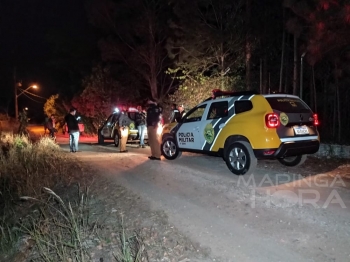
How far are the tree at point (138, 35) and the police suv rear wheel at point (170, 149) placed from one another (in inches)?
550

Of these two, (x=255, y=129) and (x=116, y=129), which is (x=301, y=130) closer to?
(x=255, y=129)

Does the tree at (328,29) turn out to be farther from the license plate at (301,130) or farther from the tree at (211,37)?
the tree at (211,37)

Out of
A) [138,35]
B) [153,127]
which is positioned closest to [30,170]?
[153,127]

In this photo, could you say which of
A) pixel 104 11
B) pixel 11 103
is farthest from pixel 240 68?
pixel 11 103

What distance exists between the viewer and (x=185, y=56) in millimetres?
18328

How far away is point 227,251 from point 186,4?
1456 centimetres

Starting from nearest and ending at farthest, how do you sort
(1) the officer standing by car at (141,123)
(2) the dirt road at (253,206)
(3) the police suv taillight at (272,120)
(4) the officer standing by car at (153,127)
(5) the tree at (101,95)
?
(2) the dirt road at (253,206) → (3) the police suv taillight at (272,120) → (4) the officer standing by car at (153,127) → (1) the officer standing by car at (141,123) → (5) the tree at (101,95)

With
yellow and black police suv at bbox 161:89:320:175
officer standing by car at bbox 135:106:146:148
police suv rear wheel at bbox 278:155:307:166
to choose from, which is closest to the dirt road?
police suv rear wheel at bbox 278:155:307:166

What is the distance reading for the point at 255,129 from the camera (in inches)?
326

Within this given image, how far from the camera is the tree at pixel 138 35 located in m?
24.9

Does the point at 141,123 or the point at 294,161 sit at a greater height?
the point at 141,123

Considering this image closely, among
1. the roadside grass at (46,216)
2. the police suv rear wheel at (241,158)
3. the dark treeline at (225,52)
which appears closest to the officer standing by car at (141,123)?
the dark treeline at (225,52)

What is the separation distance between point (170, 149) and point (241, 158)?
3.17 metres

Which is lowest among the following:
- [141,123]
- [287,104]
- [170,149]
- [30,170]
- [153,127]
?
[30,170]
